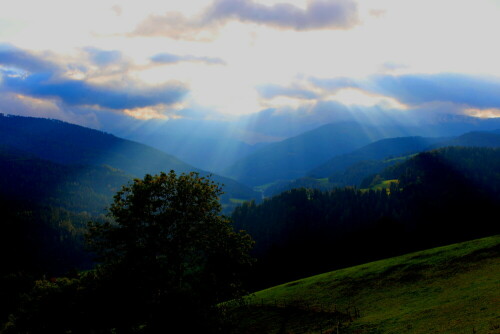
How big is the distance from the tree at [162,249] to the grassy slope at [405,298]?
54.5 feet

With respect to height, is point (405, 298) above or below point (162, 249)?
below

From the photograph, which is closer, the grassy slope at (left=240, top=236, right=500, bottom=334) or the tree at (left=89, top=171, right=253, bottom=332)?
the grassy slope at (left=240, top=236, right=500, bottom=334)

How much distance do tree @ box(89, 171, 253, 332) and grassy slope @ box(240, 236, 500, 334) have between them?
16.6 m

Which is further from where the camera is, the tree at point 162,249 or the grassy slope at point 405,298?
the tree at point 162,249

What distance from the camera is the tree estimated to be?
38344 millimetres

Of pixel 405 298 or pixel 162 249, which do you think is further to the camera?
pixel 405 298

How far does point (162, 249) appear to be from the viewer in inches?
1587

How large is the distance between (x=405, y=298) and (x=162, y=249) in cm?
3383

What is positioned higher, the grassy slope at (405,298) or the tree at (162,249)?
the tree at (162,249)

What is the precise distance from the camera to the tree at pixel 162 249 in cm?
3834

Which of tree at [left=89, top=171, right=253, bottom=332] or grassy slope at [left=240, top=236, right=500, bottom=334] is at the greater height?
tree at [left=89, top=171, right=253, bottom=332]

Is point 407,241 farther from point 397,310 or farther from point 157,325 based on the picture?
point 157,325

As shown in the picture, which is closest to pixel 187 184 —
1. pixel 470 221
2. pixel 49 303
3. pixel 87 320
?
pixel 87 320

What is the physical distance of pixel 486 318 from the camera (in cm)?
3175
